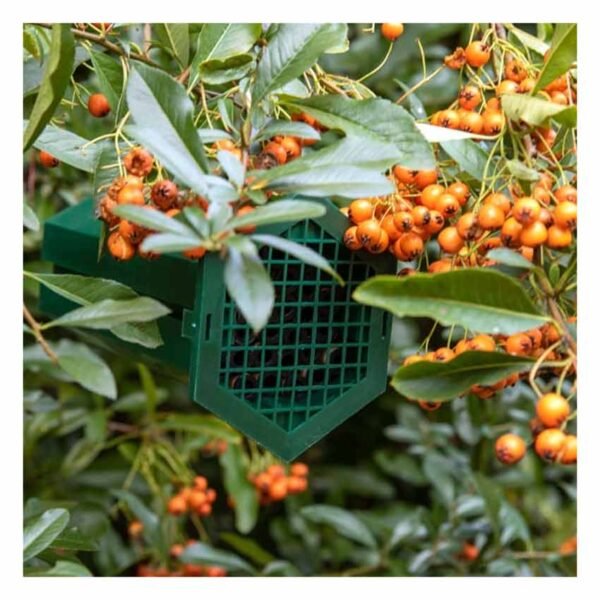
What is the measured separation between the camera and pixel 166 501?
2.23 m

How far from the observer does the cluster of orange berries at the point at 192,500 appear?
2.16 meters

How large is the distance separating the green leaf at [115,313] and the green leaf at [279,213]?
201 mm

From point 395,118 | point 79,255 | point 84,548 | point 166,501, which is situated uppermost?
point 395,118

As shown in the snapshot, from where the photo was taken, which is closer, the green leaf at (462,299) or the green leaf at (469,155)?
the green leaf at (462,299)

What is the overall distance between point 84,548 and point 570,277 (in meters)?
0.71

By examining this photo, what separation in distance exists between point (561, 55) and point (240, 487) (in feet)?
4.22

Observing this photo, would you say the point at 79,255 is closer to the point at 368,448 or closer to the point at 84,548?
the point at 84,548

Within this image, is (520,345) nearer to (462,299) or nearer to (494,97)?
(462,299)

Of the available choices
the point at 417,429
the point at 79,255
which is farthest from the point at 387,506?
the point at 79,255

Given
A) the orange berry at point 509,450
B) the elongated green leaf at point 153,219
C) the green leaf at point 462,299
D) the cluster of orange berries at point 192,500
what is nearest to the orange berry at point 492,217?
the green leaf at point 462,299

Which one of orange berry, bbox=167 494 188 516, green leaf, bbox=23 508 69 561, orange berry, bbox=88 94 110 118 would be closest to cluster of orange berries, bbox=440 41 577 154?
orange berry, bbox=88 94 110 118

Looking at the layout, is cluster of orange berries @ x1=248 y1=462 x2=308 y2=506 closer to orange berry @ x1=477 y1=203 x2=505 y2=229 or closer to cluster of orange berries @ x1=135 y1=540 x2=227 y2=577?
cluster of orange berries @ x1=135 y1=540 x2=227 y2=577

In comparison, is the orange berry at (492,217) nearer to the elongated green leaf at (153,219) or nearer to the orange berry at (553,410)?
the orange berry at (553,410)

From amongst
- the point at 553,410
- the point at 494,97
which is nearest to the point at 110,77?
the point at 494,97
